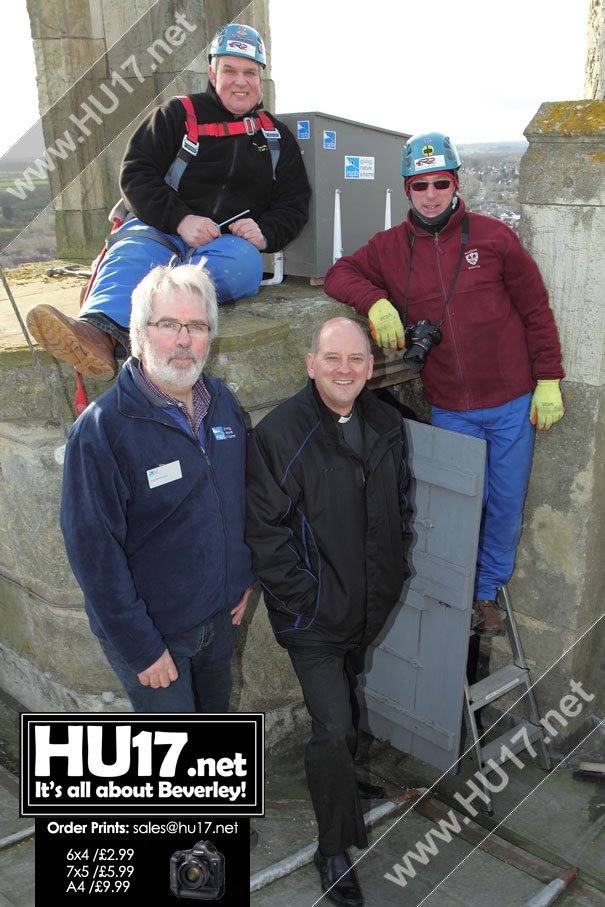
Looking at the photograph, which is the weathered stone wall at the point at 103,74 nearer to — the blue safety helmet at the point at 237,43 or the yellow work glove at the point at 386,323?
the blue safety helmet at the point at 237,43

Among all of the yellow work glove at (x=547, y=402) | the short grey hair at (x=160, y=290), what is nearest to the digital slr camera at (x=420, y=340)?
the yellow work glove at (x=547, y=402)

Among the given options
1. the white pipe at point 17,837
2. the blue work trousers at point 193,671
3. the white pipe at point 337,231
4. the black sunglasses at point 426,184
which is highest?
the black sunglasses at point 426,184

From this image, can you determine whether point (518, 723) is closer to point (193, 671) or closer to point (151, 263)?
point (193, 671)

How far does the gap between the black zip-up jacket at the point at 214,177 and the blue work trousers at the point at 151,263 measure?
0.13 meters

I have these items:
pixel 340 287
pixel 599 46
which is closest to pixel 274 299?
pixel 340 287

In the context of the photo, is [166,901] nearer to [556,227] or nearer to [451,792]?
[451,792]

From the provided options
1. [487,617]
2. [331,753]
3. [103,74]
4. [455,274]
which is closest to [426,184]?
[455,274]

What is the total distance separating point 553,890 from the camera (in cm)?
331

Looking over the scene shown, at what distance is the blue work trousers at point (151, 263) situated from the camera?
11.2ft

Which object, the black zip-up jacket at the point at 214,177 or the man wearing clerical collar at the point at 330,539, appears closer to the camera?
the man wearing clerical collar at the point at 330,539

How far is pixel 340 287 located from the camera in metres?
4.01

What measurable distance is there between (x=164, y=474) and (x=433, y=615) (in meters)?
1.89

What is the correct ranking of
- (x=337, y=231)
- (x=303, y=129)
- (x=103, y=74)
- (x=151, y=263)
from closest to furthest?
(x=151, y=263) → (x=303, y=129) → (x=337, y=231) → (x=103, y=74)

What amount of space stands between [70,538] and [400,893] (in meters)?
2.07
